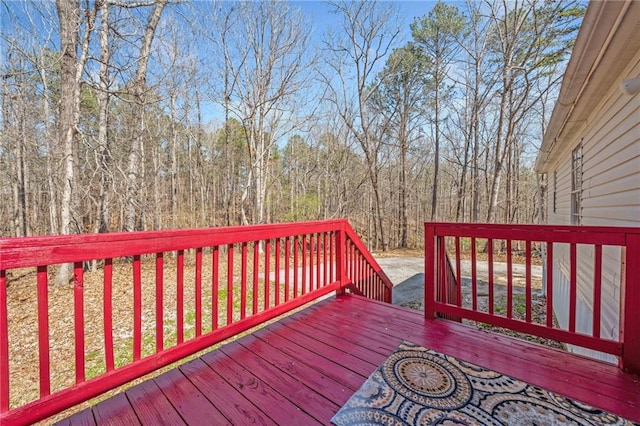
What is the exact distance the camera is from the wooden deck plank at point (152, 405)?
4.59 feet

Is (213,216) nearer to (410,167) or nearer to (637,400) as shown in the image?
(410,167)

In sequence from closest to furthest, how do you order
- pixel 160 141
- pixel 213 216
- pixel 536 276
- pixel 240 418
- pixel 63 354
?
pixel 240 418 → pixel 63 354 → pixel 536 276 → pixel 160 141 → pixel 213 216

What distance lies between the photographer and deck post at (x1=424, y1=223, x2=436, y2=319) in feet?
8.14

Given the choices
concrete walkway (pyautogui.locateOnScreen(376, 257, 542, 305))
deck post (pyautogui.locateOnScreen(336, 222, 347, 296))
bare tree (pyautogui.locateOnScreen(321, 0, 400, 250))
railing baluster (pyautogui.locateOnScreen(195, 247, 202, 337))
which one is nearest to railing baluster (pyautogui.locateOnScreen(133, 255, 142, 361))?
railing baluster (pyautogui.locateOnScreen(195, 247, 202, 337))

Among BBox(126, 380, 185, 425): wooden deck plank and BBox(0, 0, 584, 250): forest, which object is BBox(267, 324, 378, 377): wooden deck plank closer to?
BBox(126, 380, 185, 425): wooden deck plank

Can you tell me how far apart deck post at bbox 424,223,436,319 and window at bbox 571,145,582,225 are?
3190 mm

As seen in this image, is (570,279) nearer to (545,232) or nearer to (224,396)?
(545,232)

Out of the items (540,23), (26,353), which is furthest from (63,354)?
(540,23)

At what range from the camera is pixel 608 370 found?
1743 mm

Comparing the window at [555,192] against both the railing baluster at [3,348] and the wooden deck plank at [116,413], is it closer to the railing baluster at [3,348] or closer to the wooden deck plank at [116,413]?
the wooden deck plank at [116,413]

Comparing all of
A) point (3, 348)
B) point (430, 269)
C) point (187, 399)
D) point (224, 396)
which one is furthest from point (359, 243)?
point (3, 348)

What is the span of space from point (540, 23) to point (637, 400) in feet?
37.7

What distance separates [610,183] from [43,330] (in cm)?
463

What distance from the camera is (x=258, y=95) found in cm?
948
